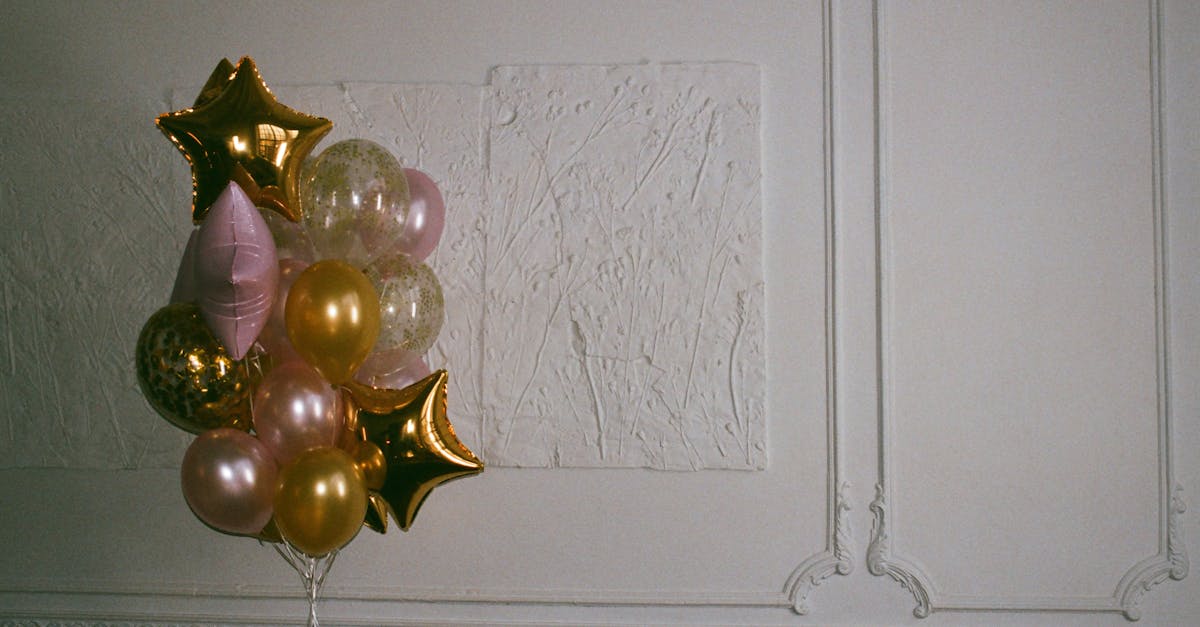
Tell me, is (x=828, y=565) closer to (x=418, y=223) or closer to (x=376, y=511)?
(x=376, y=511)

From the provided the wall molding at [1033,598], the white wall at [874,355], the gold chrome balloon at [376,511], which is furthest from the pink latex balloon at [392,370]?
the wall molding at [1033,598]

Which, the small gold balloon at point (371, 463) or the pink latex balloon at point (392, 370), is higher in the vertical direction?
Result: the pink latex balloon at point (392, 370)

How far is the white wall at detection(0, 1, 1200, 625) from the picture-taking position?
7.80ft

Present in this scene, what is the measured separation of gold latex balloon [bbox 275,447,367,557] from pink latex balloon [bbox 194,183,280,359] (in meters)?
0.25

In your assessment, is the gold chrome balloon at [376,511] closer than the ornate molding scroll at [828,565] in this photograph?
Yes

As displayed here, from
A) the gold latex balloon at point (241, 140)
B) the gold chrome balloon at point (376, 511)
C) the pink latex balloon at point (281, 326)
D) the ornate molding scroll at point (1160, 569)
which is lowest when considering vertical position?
the ornate molding scroll at point (1160, 569)

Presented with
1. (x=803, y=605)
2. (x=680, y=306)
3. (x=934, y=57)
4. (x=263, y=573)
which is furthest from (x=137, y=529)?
(x=934, y=57)

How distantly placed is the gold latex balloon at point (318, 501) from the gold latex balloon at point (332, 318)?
7.0 inches

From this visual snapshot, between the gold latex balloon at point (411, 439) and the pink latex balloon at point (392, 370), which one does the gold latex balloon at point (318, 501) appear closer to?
the gold latex balloon at point (411, 439)

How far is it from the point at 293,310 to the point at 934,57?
5.87 feet

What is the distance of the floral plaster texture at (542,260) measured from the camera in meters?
2.43

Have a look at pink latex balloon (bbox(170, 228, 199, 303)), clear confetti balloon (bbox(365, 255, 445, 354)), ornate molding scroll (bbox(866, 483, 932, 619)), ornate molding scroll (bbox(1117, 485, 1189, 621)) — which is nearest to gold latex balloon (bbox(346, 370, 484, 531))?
clear confetti balloon (bbox(365, 255, 445, 354))

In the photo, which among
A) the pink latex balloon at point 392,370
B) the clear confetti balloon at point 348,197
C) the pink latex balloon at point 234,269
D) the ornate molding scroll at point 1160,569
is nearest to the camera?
the pink latex balloon at point 234,269

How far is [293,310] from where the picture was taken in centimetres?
175
